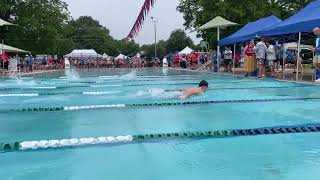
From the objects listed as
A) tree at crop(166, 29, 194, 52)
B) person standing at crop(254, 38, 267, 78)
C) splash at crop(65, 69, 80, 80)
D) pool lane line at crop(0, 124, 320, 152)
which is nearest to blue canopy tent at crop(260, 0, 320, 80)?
person standing at crop(254, 38, 267, 78)

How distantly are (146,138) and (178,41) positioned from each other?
79.9 meters

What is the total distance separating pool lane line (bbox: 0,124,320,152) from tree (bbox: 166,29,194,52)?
7710 cm

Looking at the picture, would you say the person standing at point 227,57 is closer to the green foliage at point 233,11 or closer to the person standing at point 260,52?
the green foliage at point 233,11

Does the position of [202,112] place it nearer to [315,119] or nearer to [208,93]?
A: [315,119]

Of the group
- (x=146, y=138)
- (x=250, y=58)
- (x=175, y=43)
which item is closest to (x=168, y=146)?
(x=146, y=138)

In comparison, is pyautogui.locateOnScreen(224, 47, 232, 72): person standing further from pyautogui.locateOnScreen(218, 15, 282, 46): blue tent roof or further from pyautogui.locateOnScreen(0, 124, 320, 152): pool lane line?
pyautogui.locateOnScreen(0, 124, 320, 152): pool lane line

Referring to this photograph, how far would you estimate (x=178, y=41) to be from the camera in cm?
8481

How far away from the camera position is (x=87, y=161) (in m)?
4.47

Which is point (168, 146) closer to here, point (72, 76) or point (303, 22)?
point (303, 22)

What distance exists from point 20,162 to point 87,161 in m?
0.64

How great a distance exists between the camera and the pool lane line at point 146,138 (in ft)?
16.8

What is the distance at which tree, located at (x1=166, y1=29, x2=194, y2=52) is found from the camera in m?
83.6

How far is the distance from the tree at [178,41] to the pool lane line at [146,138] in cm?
7710

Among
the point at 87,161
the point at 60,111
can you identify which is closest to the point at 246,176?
the point at 87,161
